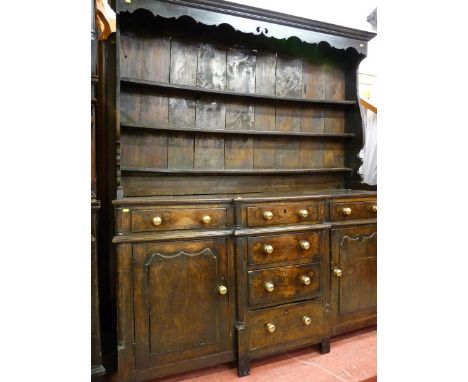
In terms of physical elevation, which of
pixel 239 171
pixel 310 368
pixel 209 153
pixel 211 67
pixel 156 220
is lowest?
pixel 310 368

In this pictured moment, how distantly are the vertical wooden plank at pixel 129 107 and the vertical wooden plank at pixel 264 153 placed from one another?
2.62 ft

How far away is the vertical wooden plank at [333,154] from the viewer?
2.37 meters

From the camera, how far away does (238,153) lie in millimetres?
2148

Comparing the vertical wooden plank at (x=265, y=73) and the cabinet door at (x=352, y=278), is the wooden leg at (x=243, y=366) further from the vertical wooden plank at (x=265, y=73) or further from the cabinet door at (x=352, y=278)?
the vertical wooden plank at (x=265, y=73)

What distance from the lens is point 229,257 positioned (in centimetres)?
161

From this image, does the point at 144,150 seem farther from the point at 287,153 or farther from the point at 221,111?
the point at 287,153

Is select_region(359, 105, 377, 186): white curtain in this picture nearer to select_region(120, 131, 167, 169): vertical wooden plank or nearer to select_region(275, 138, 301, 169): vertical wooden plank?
select_region(275, 138, 301, 169): vertical wooden plank

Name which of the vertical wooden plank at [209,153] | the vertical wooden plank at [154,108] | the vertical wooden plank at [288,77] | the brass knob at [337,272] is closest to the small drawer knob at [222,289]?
the brass knob at [337,272]

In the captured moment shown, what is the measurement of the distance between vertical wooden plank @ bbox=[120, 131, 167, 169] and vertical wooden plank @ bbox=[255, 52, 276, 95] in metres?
0.76

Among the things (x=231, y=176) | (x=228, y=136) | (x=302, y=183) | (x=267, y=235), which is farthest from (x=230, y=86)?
(x=267, y=235)

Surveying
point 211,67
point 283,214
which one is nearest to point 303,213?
point 283,214

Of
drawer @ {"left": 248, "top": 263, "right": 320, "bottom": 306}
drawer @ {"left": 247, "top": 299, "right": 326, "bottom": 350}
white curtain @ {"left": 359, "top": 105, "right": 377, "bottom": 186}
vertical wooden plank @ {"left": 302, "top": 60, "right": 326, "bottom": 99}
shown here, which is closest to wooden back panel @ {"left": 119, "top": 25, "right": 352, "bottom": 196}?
vertical wooden plank @ {"left": 302, "top": 60, "right": 326, "bottom": 99}

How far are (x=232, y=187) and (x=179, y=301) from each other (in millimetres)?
852
